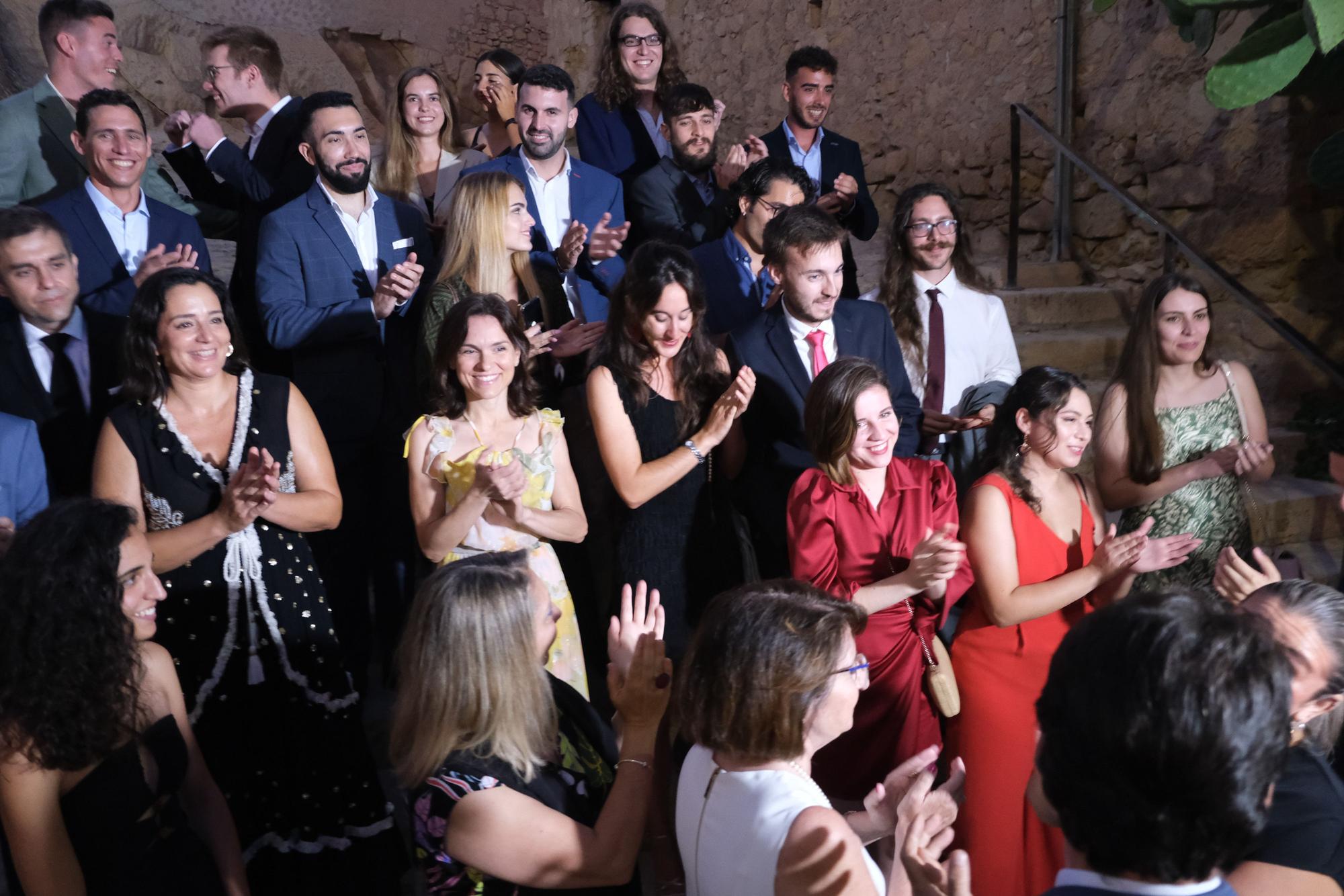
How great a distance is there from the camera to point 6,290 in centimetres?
288

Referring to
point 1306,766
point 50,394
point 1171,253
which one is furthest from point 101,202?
point 1171,253

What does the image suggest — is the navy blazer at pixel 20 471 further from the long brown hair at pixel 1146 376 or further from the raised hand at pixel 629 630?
the long brown hair at pixel 1146 376

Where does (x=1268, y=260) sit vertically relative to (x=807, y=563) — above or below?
above

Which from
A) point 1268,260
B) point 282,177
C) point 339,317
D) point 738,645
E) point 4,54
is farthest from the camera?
point 4,54

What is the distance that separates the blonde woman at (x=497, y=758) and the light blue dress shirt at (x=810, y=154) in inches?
116

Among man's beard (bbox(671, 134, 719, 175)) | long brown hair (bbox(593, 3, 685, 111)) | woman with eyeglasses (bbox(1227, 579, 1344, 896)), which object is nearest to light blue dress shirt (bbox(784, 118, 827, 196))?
man's beard (bbox(671, 134, 719, 175))

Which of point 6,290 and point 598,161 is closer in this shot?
point 6,290

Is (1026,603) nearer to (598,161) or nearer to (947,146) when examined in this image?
(598,161)

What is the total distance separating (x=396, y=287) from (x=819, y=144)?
81.9 inches

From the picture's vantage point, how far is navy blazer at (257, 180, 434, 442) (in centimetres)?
333

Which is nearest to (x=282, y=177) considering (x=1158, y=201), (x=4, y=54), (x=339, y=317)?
(x=339, y=317)

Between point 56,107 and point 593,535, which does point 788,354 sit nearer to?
point 593,535

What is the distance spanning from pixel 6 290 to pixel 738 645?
2.18 m

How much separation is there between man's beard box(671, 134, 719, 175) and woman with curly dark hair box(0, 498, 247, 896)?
260 centimetres
